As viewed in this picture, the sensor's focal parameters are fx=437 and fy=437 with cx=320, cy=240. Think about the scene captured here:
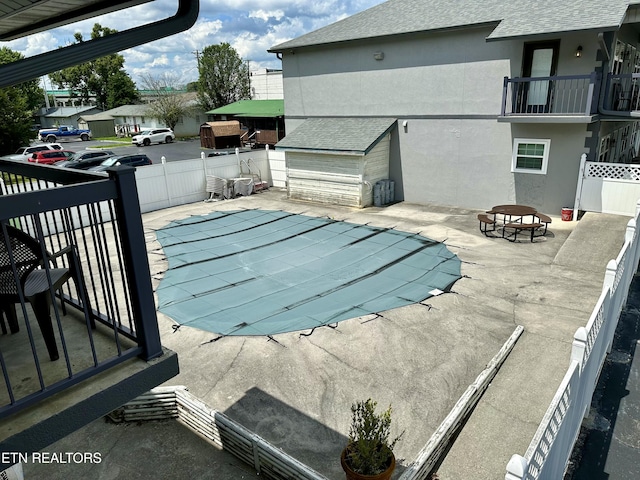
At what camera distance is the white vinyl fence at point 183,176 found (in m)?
17.4

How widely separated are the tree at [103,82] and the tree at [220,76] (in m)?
19.3

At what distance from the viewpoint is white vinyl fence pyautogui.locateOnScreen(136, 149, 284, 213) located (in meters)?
17.4

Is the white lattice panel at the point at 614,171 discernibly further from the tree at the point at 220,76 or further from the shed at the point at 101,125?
the shed at the point at 101,125

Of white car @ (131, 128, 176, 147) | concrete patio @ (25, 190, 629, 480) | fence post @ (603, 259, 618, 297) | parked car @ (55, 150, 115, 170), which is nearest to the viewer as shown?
concrete patio @ (25, 190, 629, 480)

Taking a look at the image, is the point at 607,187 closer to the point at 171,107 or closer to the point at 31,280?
the point at 31,280

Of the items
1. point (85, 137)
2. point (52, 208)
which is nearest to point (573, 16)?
point (52, 208)

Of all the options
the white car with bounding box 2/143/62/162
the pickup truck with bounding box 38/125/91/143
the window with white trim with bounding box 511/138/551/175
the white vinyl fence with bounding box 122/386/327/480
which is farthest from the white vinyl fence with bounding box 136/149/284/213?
the pickup truck with bounding box 38/125/91/143

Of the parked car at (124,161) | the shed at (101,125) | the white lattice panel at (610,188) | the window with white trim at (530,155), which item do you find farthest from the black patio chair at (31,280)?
the shed at (101,125)

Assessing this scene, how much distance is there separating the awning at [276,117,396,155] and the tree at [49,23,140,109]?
53461 millimetres

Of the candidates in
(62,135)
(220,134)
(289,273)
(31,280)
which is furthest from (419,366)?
(62,135)

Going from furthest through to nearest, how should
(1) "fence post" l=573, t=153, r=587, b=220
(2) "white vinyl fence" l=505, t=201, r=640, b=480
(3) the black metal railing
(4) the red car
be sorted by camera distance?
(4) the red car < (1) "fence post" l=573, t=153, r=587, b=220 < (3) the black metal railing < (2) "white vinyl fence" l=505, t=201, r=640, b=480

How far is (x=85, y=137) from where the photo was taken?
169ft

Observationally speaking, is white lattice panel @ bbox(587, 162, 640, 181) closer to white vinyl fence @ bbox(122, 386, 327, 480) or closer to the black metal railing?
the black metal railing

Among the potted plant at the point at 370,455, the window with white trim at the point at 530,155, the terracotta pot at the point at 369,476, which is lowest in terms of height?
the terracotta pot at the point at 369,476
